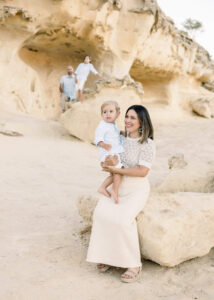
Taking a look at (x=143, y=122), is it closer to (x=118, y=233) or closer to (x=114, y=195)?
(x=114, y=195)

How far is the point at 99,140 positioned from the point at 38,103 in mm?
7683

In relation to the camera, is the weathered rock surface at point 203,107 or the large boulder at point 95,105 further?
the weathered rock surface at point 203,107

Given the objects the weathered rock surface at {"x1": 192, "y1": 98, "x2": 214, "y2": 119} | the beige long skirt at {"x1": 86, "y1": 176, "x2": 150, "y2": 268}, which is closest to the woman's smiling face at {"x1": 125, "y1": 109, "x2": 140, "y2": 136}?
the beige long skirt at {"x1": 86, "y1": 176, "x2": 150, "y2": 268}

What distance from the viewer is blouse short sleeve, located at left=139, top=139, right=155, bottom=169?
6.69ft

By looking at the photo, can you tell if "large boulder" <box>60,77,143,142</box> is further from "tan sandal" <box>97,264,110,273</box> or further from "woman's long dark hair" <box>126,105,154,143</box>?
"tan sandal" <box>97,264,110,273</box>

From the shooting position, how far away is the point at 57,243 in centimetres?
232

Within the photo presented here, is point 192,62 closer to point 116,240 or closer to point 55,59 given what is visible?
point 55,59

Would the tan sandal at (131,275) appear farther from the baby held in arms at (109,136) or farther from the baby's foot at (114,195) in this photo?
the baby held in arms at (109,136)

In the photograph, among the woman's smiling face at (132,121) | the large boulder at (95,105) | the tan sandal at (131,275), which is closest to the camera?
the tan sandal at (131,275)

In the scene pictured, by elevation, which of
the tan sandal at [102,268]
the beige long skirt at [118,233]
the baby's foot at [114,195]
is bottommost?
the tan sandal at [102,268]

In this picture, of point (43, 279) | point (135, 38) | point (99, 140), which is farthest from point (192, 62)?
point (43, 279)

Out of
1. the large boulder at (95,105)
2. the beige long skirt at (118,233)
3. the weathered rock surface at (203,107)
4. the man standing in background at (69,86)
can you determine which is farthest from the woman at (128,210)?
the weathered rock surface at (203,107)

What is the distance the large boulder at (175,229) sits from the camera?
6.23 feet

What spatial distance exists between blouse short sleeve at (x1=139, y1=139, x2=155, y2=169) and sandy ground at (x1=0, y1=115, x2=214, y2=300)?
69 centimetres
